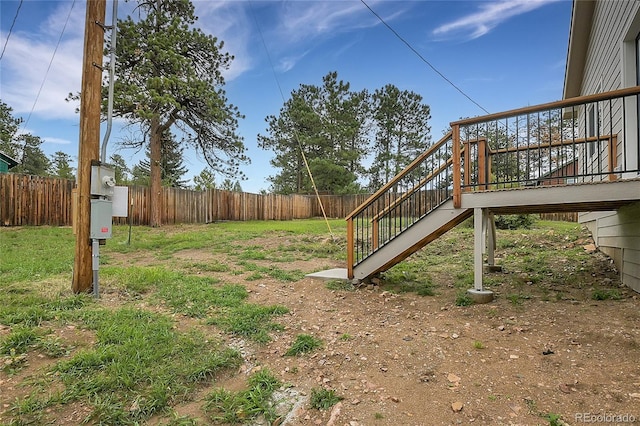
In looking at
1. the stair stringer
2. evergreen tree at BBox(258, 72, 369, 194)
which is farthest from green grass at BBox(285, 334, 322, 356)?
evergreen tree at BBox(258, 72, 369, 194)

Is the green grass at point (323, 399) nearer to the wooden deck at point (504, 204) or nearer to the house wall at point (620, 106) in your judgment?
the wooden deck at point (504, 204)

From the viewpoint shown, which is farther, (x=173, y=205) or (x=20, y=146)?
(x=20, y=146)

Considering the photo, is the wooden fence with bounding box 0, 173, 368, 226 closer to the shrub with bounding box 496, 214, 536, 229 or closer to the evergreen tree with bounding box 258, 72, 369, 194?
the evergreen tree with bounding box 258, 72, 369, 194

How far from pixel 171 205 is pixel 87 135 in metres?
11.1

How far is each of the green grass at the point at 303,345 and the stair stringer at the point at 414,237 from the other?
2009mm

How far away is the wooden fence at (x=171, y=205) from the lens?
10812 mm

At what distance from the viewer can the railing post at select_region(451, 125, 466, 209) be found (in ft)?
13.7

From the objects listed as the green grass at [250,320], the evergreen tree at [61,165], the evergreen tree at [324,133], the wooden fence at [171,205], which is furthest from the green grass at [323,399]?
the evergreen tree at [61,165]

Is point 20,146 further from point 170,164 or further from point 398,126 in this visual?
point 398,126

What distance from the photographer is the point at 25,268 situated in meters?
5.39

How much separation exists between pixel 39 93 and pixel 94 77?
4768 millimetres

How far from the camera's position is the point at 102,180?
4227mm

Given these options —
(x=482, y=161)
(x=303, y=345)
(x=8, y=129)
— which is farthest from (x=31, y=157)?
(x=482, y=161)

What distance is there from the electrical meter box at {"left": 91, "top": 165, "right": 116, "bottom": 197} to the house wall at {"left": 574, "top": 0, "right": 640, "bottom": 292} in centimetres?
585
